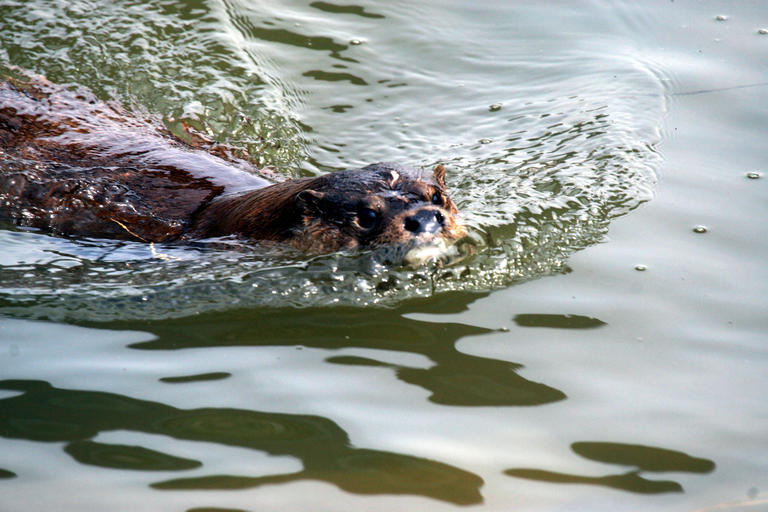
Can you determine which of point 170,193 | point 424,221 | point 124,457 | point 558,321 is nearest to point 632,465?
point 558,321

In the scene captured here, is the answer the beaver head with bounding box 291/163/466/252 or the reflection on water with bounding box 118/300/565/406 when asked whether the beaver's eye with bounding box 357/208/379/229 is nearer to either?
the beaver head with bounding box 291/163/466/252

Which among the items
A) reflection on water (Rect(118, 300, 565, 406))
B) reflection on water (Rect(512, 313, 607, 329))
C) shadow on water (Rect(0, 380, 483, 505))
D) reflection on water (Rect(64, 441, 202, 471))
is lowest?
reflection on water (Rect(64, 441, 202, 471))

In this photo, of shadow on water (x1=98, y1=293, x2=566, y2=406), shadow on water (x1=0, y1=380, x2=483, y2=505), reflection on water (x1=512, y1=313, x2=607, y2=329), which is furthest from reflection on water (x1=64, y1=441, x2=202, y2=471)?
reflection on water (x1=512, y1=313, x2=607, y2=329)

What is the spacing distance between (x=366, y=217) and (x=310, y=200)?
0.32 metres

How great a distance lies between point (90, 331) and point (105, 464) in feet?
3.36

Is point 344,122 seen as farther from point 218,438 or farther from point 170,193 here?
point 218,438

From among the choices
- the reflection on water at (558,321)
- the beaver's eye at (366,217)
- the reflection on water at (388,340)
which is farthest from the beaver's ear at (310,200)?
the reflection on water at (558,321)

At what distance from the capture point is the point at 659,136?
638 cm

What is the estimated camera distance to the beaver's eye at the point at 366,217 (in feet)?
15.4

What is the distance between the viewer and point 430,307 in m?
4.46

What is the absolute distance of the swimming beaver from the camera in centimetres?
475

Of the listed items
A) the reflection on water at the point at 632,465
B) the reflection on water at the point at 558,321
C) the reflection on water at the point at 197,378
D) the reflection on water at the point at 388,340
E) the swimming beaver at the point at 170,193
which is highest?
the swimming beaver at the point at 170,193

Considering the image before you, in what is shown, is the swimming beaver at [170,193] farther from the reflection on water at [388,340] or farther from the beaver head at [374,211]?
the reflection on water at [388,340]

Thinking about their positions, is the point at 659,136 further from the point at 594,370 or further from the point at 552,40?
the point at 594,370
